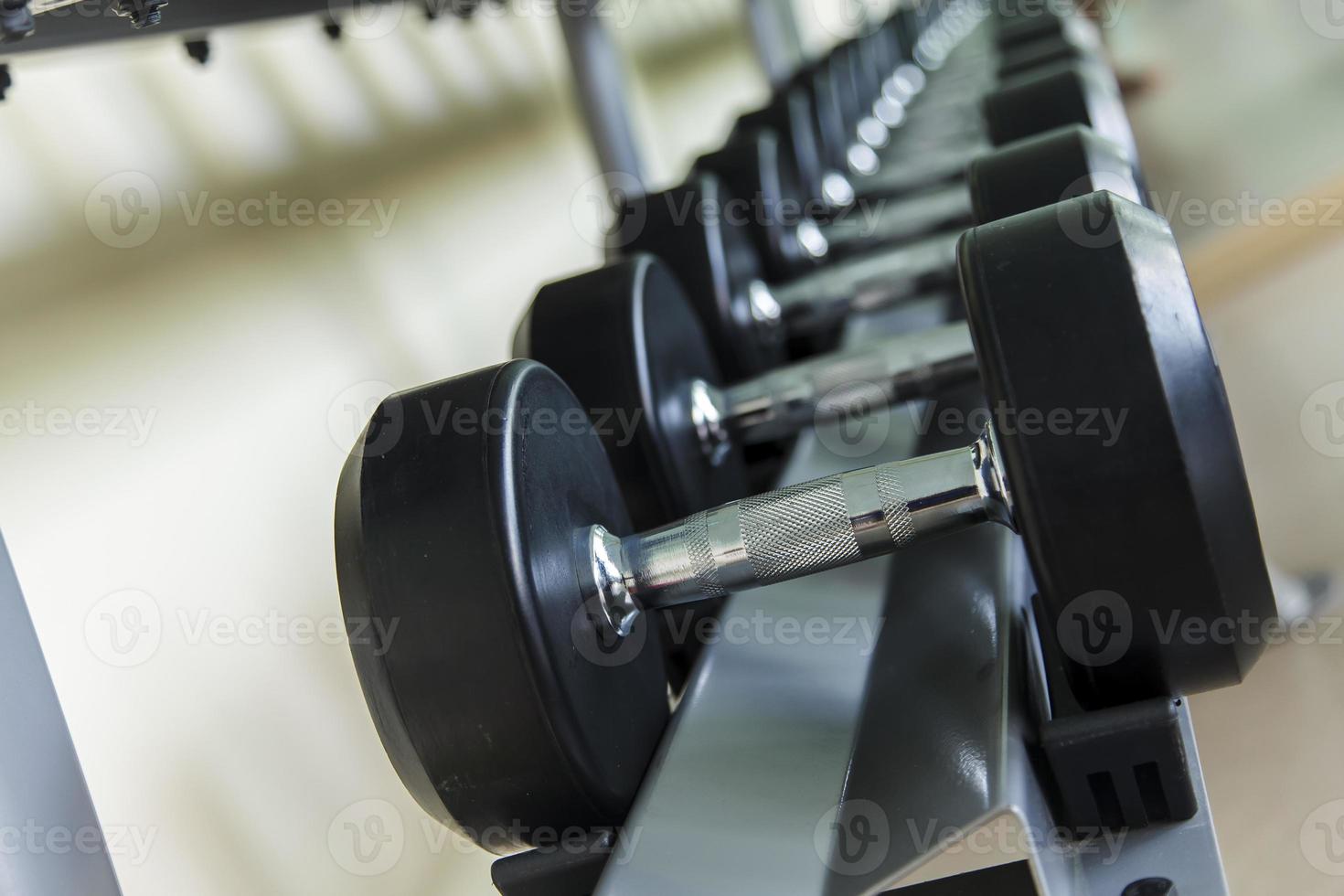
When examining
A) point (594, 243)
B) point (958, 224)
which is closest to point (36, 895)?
point (958, 224)

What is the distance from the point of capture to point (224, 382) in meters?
0.95

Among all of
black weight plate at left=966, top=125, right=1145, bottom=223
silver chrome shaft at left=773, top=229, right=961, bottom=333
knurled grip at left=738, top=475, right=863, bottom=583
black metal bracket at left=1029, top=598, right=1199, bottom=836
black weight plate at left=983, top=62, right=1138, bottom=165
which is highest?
black weight plate at left=983, top=62, right=1138, bottom=165

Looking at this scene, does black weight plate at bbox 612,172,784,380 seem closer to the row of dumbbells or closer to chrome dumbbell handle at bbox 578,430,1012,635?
the row of dumbbells

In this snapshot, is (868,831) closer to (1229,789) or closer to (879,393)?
(879,393)

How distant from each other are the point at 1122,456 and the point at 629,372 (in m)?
0.34

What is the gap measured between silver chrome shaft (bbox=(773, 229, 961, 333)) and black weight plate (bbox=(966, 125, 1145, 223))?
28 cm

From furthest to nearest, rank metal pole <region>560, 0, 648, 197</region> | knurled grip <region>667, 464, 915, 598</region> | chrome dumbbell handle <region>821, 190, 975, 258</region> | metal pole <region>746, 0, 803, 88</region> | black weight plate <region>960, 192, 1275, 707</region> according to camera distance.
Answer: metal pole <region>746, 0, 803, 88</region>
metal pole <region>560, 0, 648, 197</region>
chrome dumbbell handle <region>821, 190, 975, 258</region>
knurled grip <region>667, 464, 915, 598</region>
black weight plate <region>960, 192, 1275, 707</region>

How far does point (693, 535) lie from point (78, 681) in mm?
418

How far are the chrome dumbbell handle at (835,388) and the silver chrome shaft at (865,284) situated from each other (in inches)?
8.3

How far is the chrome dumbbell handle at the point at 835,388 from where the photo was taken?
0.77m

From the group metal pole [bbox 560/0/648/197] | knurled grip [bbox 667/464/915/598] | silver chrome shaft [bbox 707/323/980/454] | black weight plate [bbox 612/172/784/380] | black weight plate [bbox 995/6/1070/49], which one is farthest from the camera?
black weight plate [bbox 995/6/1070/49]

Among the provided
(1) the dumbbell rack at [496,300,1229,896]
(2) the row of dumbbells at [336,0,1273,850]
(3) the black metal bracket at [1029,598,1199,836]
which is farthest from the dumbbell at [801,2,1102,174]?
(3) the black metal bracket at [1029,598,1199,836]

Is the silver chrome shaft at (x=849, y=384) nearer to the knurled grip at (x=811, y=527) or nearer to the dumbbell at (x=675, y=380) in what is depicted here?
the dumbbell at (x=675, y=380)

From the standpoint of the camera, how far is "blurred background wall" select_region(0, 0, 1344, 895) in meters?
0.75
